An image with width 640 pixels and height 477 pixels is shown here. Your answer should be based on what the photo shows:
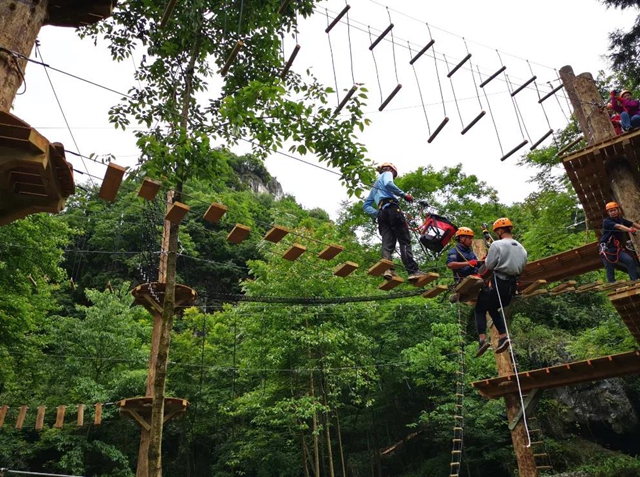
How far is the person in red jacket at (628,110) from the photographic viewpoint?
7598 mm

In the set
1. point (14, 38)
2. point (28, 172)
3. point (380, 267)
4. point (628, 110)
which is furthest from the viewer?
point (628, 110)

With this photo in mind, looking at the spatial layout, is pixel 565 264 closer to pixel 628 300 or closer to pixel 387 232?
pixel 628 300

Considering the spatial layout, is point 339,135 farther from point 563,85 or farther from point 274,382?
point 274,382

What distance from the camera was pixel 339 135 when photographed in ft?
20.8

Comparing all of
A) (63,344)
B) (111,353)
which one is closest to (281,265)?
(111,353)

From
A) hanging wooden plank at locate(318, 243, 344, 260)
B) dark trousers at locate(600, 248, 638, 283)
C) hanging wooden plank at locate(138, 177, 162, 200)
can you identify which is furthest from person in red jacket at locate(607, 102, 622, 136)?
hanging wooden plank at locate(138, 177, 162, 200)

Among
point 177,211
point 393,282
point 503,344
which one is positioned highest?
point 177,211

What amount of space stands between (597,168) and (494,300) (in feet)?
12.4

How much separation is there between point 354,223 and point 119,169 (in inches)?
715

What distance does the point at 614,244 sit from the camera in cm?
720

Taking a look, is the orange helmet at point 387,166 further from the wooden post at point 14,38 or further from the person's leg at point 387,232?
the wooden post at point 14,38

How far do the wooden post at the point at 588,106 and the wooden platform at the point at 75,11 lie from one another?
731cm

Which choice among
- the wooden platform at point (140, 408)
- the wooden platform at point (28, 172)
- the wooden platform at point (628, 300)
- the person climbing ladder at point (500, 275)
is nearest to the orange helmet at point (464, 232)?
the person climbing ladder at point (500, 275)

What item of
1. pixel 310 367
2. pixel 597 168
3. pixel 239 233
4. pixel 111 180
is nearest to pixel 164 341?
pixel 239 233
